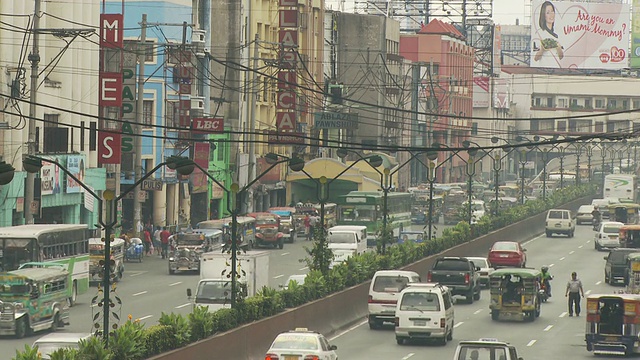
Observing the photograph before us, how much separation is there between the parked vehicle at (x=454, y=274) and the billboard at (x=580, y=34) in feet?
411

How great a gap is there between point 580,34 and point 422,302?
462 feet

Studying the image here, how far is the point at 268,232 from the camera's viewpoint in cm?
8281

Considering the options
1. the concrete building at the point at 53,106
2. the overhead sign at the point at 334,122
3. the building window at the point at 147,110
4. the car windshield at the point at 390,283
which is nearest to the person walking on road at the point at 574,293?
the car windshield at the point at 390,283

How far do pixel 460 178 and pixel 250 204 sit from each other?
3224 inches

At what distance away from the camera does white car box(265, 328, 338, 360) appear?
33.2 m

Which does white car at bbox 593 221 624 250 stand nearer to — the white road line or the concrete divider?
the concrete divider

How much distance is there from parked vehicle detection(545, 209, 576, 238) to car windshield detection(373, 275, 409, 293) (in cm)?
4985

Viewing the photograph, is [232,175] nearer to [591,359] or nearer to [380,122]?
[380,122]

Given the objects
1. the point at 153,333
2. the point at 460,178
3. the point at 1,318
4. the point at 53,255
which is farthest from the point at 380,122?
the point at 153,333

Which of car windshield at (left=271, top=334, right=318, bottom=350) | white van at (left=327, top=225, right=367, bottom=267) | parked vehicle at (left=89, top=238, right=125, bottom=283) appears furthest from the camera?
white van at (left=327, top=225, right=367, bottom=267)

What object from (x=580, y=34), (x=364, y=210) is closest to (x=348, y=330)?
(x=364, y=210)

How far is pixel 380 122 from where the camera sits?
466ft

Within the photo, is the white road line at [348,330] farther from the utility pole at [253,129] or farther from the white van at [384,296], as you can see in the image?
the utility pole at [253,129]

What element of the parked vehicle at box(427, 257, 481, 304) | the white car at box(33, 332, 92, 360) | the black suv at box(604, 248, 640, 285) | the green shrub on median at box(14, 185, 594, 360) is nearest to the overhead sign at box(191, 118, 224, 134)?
the green shrub on median at box(14, 185, 594, 360)
